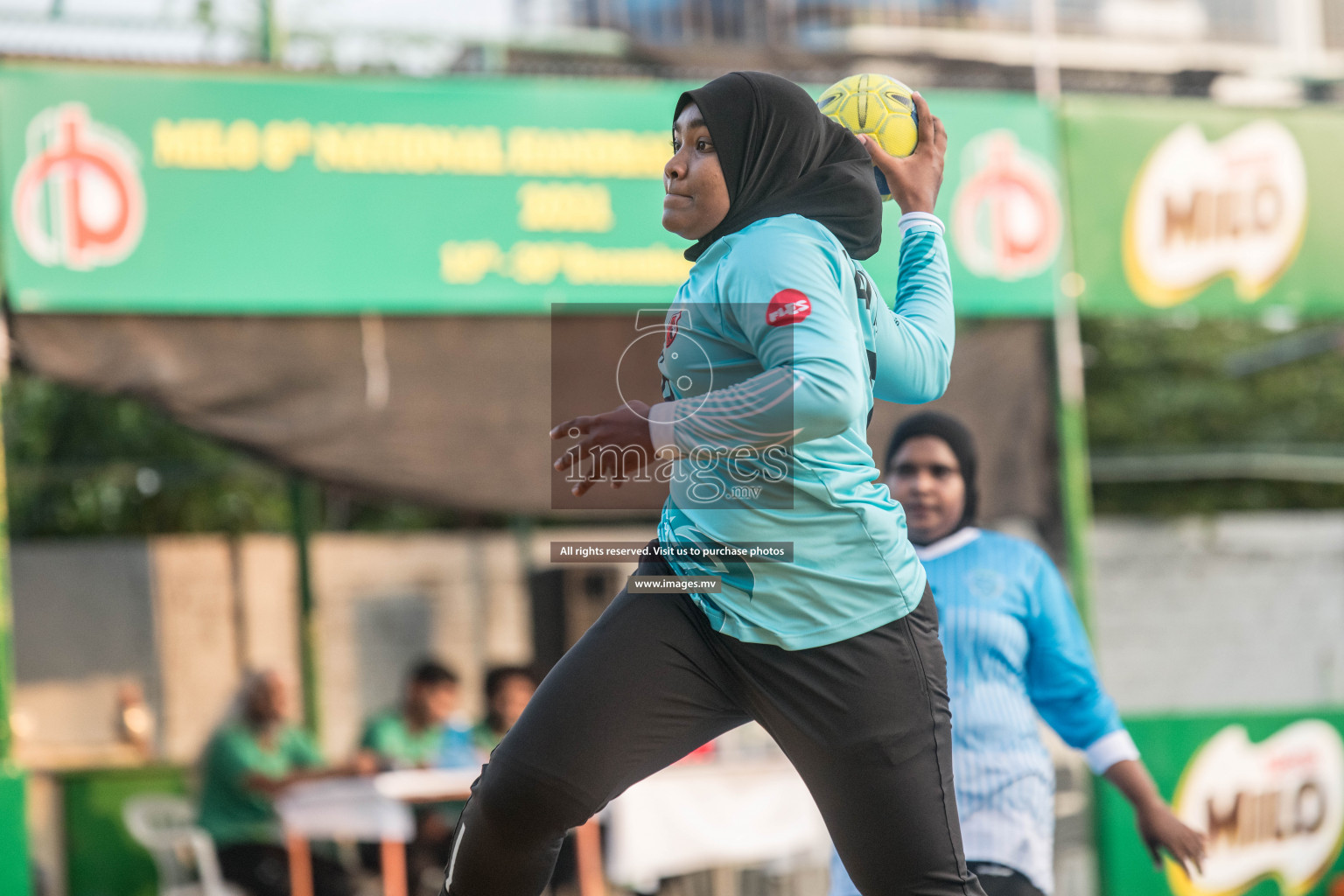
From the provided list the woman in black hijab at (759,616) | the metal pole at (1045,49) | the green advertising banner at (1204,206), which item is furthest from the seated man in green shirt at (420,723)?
the woman in black hijab at (759,616)

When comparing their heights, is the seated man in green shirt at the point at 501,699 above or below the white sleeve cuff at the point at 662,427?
below

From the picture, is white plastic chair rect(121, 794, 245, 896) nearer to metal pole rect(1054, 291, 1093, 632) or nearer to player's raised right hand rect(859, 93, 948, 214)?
metal pole rect(1054, 291, 1093, 632)

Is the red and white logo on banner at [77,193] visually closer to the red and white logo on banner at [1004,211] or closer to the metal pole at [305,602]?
the metal pole at [305,602]

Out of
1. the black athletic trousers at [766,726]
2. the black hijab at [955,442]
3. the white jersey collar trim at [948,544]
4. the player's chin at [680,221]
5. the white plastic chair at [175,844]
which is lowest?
the white plastic chair at [175,844]

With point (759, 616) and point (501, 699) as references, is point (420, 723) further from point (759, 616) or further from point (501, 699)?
point (759, 616)

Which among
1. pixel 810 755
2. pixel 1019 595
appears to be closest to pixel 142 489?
pixel 1019 595

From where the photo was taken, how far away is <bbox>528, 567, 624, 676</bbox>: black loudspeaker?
809 centimetres

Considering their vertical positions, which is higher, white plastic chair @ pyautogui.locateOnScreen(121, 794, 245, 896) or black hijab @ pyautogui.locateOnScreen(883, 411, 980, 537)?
black hijab @ pyautogui.locateOnScreen(883, 411, 980, 537)

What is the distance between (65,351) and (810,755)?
15.6 feet

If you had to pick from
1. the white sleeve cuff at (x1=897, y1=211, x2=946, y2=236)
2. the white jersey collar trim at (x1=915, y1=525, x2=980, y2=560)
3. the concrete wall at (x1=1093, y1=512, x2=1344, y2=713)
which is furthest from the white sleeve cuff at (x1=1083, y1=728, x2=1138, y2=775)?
the concrete wall at (x1=1093, y1=512, x2=1344, y2=713)

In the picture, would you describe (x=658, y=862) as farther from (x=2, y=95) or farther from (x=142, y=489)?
(x=142, y=489)

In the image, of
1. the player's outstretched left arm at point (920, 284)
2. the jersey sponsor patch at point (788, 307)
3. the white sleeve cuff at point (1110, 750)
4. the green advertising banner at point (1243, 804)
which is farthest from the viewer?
the green advertising banner at point (1243, 804)

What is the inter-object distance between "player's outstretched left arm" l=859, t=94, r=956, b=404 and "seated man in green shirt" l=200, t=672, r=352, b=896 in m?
5.50

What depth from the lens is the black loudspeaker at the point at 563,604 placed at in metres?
8.09
